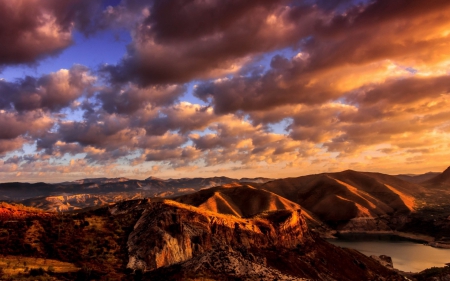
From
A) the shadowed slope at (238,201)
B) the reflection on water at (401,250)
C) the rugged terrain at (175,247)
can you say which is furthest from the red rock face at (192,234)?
the shadowed slope at (238,201)

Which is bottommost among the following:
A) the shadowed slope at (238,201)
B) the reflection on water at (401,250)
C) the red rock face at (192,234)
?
the reflection on water at (401,250)

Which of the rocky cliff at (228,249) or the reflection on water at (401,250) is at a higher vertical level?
the rocky cliff at (228,249)

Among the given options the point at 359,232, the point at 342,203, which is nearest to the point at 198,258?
the point at 359,232

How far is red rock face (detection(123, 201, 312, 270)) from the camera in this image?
4100 cm

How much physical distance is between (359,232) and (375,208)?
32259mm

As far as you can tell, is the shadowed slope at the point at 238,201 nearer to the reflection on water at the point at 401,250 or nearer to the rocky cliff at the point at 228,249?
the reflection on water at the point at 401,250

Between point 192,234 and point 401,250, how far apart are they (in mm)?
98941

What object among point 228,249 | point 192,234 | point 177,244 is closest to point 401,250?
point 192,234

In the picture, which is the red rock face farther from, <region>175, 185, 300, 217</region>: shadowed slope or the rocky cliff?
<region>175, 185, 300, 217</region>: shadowed slope

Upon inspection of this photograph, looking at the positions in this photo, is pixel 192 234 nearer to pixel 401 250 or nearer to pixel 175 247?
pixel 175 247

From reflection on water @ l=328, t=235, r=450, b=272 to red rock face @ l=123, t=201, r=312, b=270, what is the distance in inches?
1772

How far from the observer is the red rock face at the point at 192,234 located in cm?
4100

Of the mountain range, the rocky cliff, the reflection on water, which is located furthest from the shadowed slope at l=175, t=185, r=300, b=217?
the rocky cliff

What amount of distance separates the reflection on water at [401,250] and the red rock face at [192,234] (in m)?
45.0
